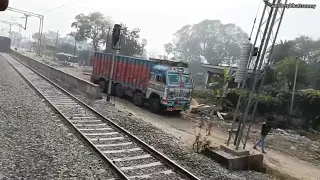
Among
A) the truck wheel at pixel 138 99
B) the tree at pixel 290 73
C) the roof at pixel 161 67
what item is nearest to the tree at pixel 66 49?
the truck wheel at pixel 138 99

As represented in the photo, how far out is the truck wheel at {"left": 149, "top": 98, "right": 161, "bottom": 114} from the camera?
16172 millimetres

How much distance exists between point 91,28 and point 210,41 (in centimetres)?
3052

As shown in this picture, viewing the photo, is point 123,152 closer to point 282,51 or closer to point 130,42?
point 282,51

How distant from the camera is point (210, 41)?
2773 inches

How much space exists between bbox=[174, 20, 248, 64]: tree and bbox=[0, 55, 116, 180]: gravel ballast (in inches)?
2268

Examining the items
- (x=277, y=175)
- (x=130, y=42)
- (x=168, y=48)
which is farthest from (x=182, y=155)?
(x=168, y=48)

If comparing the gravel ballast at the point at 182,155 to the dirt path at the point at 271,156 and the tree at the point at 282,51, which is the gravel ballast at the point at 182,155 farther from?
the tree at the point at 282,51

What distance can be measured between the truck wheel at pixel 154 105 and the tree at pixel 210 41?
49.8 metres

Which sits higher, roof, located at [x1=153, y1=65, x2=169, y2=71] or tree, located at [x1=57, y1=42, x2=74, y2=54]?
tree, located at [x1=57, y1=42, x2=74, y2=54]

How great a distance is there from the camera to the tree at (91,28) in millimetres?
52384

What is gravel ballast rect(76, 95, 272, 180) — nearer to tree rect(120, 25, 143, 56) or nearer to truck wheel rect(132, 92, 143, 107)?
truck wheel rect(132, 92, 143, 107)

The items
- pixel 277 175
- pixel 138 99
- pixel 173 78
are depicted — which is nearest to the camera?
pixel 277 175

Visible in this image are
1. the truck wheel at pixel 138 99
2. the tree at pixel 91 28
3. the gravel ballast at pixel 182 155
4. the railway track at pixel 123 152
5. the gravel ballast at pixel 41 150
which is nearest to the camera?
the gravel ballast at pixel 41 150

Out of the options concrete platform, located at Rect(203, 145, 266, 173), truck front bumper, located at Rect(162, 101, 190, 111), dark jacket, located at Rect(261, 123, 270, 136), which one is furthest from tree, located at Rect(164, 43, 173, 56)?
concrete platform, located at Rect(203, 145, 266, 173)
